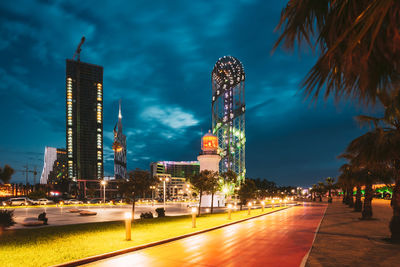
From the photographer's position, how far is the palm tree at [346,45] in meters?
2.81

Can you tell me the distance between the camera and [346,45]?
120 inches

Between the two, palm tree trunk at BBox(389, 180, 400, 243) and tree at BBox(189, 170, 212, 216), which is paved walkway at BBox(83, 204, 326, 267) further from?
tree at BBox(189, 170, 212, 216)

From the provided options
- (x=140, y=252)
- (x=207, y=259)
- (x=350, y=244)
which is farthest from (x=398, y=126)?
(x=140, y=252)

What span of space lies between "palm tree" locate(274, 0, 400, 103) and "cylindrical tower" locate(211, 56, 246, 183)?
253 feet

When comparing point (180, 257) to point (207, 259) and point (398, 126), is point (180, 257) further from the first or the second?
point (398, 126)

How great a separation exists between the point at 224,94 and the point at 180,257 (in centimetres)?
7658

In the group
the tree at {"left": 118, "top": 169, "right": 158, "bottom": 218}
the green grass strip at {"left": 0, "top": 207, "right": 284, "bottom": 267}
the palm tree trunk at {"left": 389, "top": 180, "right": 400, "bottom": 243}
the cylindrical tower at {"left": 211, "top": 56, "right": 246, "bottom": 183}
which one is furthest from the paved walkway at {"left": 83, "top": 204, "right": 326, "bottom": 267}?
the cylindrical tower at {"left": 211, "top": 56, "right": 246, "bottom": 183}

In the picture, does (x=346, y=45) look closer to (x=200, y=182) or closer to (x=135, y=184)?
(x=135, y=184)

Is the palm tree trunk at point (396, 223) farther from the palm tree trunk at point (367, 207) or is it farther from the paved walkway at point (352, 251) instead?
the palm tree trunk at point (367, 207)

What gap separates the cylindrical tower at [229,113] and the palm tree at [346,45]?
77.0 meters

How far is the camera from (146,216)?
2636cm

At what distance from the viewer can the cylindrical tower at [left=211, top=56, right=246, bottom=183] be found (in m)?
83.6

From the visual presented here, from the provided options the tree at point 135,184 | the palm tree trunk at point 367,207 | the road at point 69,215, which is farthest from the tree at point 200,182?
the palm tree trunk at point 367,207

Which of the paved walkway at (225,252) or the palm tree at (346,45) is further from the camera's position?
the paved walkway at (225,252)
